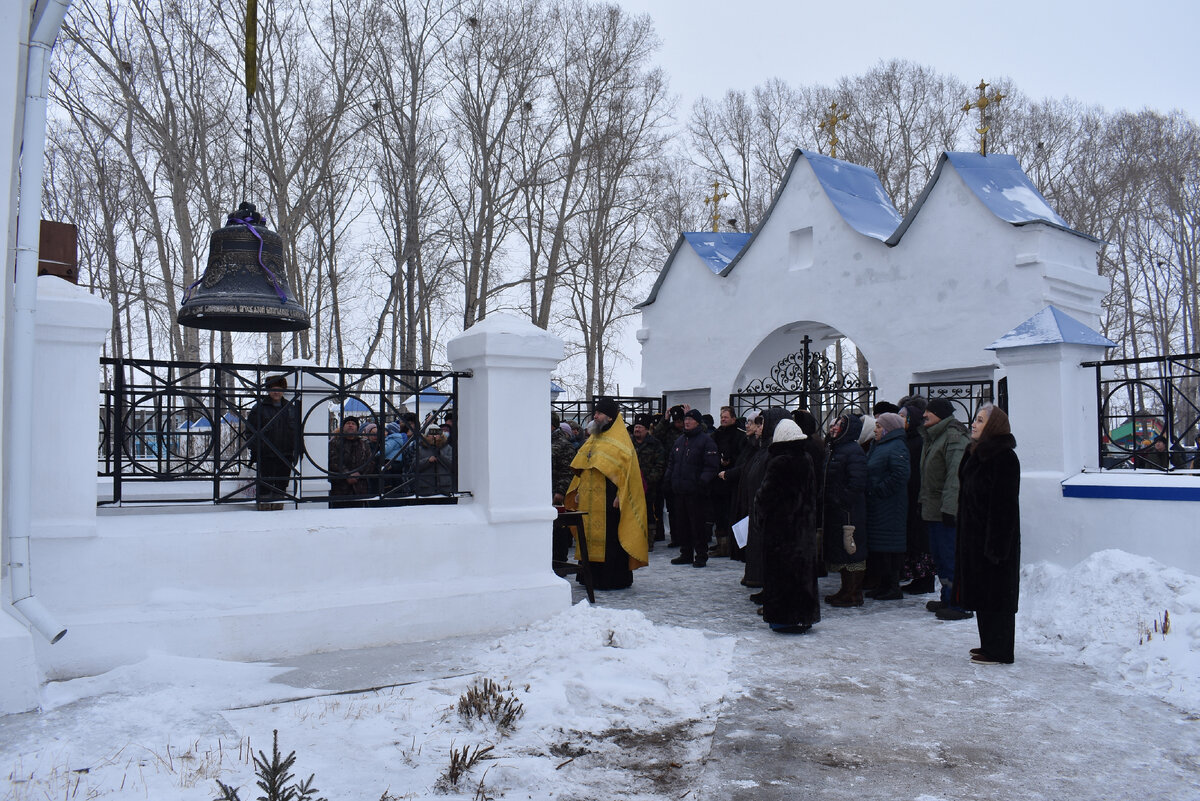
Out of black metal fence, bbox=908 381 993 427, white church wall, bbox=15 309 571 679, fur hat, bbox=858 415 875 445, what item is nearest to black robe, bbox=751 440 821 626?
fur hat, bbox=858 415 875 445

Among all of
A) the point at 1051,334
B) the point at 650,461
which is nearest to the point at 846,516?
the point at 1051,334

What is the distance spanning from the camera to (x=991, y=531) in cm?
515

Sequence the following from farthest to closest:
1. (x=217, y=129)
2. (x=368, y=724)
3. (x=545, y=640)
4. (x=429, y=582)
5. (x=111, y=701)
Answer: (x=217, y=129) → (x=429, y=582) → (x=545, y=640) → (x=111, y=701) → (x=368, y=724)

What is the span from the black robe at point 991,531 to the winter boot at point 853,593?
154 cm

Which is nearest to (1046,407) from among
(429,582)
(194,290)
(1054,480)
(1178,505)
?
(1054,480)

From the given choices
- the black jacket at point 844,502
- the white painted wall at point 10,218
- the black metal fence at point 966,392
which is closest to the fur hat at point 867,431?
the black jacket at point 844,502

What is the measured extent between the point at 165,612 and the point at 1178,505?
646cm

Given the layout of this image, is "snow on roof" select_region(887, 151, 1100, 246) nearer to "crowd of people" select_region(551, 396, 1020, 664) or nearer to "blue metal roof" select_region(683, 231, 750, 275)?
"blue metal roof" select_region(683, 231, 750, 275)

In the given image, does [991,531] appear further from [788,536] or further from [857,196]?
[857,196]

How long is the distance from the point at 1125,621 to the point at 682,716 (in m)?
3.13

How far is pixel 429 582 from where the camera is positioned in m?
5.76

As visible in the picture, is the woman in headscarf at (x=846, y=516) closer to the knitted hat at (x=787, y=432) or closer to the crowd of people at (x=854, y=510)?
the crowd of people at (x=854, y=510)

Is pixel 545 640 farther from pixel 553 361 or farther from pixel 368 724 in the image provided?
pixel 553 361

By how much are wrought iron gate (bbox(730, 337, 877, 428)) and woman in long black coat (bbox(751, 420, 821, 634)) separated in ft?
17.6
